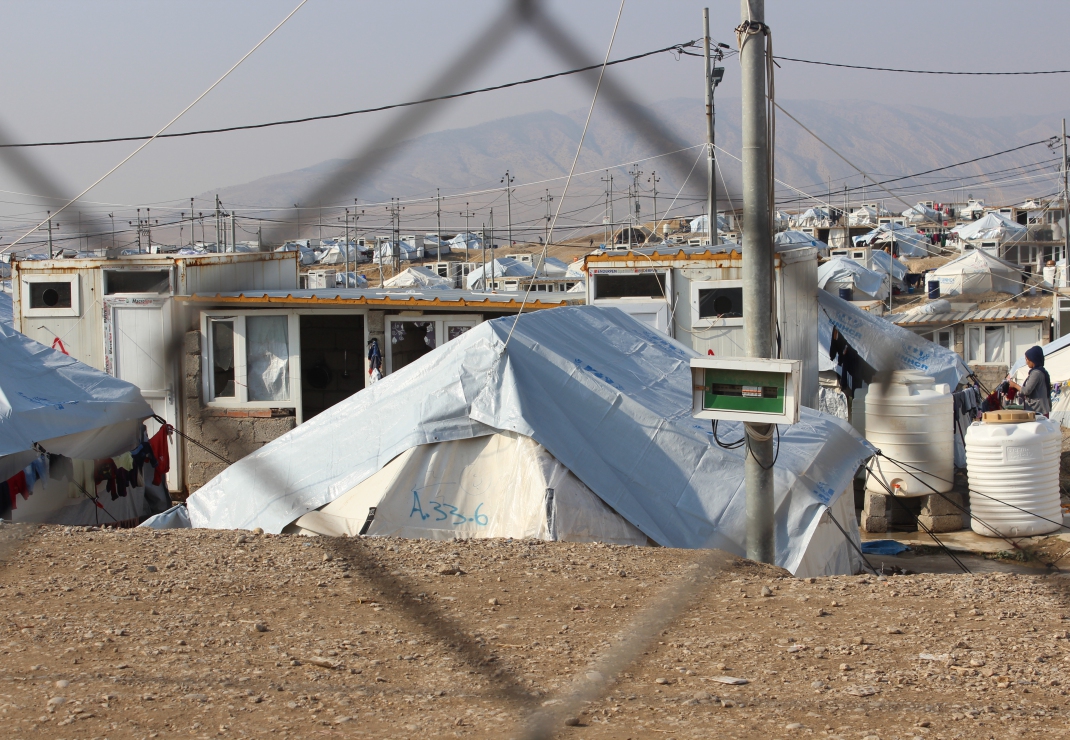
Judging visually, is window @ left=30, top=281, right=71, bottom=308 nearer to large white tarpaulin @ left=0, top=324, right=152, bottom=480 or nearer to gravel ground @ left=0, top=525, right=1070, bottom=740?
large white tarpaulin @ left=0, top=324, right=152, bottom=480

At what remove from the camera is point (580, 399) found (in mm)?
5133

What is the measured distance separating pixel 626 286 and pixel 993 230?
3454 cm

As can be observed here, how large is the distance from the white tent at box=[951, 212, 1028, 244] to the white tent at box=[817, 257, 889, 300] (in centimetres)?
989

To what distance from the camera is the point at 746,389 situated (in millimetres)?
3750

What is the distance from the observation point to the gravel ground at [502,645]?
2.40m

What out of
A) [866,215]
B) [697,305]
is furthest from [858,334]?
[866,215]

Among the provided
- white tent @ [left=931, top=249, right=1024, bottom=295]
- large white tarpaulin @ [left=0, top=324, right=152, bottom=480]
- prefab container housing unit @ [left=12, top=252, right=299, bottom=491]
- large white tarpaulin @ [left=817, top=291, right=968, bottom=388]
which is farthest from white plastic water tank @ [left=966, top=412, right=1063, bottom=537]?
white tent @ [left=931, top=249, right=1024, bottom=295]

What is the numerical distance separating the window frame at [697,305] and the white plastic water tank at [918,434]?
69.2 inches

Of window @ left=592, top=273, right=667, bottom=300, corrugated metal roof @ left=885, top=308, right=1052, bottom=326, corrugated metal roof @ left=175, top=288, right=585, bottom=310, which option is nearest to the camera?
corrugated metal roof @ left=175, top=288, right=585, bottom=310

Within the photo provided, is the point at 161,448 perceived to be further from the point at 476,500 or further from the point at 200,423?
the point at 476,500

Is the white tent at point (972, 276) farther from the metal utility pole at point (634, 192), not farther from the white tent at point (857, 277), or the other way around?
the metal utility pole at point (634, 192)

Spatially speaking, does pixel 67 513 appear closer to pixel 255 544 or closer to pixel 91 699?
pixel 255 544

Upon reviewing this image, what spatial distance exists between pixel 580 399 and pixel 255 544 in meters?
1.81

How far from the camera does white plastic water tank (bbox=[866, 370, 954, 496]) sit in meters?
7.44
